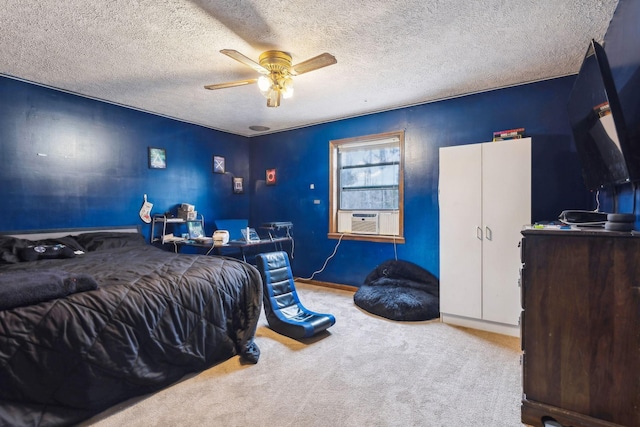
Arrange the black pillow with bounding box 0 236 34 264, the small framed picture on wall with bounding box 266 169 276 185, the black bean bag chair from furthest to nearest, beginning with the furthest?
the small framed picture on wall with bounding box 266 169 276 185 < the black bean bag chair < the black pillow with bounding box 0 236 34 264

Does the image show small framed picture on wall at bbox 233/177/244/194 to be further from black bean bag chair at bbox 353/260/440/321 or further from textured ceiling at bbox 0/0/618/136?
black bean bag chair at bbox 353/260/440/321

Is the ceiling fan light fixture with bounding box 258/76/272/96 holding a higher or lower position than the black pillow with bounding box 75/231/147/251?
higher

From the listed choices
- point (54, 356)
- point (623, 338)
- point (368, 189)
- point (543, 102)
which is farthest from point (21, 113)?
point (543, 102)

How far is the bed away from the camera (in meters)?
1.44

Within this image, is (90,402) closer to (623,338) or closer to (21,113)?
(623,338)

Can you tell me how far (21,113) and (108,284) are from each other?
243cm

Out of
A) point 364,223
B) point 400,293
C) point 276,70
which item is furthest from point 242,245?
point 276,70

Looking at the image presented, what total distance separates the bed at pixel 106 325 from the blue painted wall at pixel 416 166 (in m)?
2.09

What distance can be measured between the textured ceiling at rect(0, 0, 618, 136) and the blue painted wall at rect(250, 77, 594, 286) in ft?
0.80

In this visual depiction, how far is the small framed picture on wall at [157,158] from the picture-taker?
3.99m

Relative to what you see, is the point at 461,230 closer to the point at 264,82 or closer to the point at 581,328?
the point at 581,328

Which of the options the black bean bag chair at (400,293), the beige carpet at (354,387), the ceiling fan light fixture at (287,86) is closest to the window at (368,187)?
the black bean bag chair at (400,293)

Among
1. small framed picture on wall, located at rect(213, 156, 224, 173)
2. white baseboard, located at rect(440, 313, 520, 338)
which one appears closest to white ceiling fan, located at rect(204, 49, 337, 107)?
small framed picture on wall, located at rect(213, 156, 224, 173)

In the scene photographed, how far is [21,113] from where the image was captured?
2.98 meters
